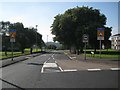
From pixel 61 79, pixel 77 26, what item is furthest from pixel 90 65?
pixel 77 26

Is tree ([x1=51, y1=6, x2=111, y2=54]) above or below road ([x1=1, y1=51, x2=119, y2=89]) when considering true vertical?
above

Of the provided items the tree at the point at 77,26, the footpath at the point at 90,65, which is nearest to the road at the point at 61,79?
the footpath at the point at 90,65

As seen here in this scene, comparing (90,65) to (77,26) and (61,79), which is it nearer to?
(61,79)

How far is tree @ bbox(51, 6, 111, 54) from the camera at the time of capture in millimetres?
69131

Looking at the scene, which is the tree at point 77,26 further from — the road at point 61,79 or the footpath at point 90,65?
the road at point 61,79

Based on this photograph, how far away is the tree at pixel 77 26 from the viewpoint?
69.1 m

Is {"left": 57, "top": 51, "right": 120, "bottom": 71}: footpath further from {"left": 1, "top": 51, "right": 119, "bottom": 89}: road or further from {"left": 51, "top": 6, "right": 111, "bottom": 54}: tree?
{"left": 51, "top": 6, "right": 111, "bottom": 54}: tree

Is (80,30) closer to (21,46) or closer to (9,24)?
(9,24)

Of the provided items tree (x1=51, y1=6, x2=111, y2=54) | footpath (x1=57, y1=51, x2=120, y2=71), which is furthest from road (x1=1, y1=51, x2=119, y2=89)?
tree (x1=51, y1=6, x2=111, y2=54)

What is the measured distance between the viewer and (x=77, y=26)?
72375mm

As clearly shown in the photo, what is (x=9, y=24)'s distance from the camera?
2805 inches

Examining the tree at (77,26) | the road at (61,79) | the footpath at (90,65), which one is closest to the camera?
the road at (61,79)

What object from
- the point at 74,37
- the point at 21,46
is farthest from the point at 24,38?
the point at 74,37

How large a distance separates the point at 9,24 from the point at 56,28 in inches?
463
